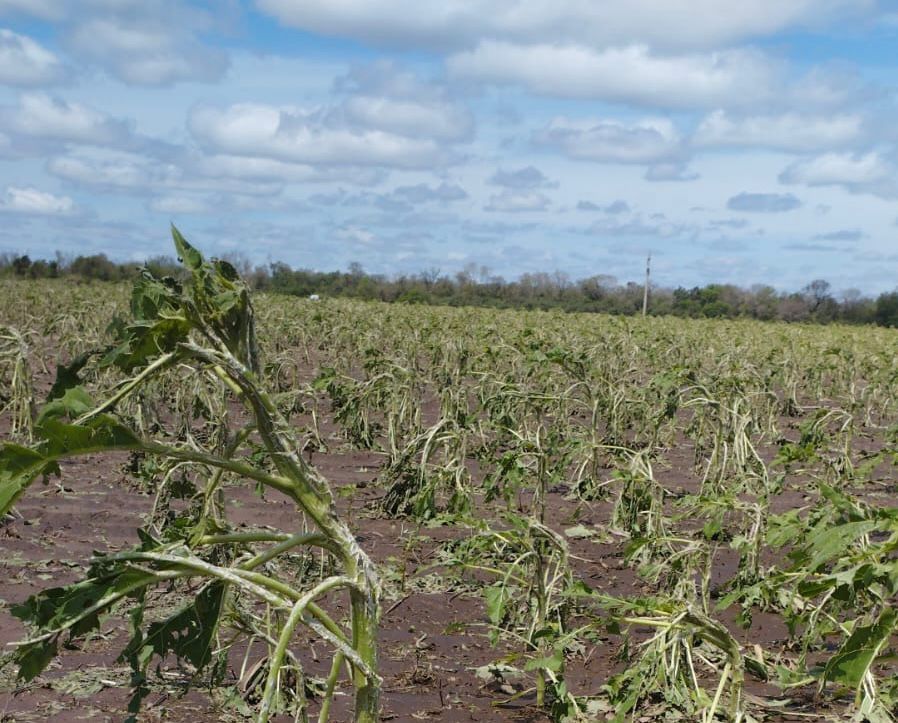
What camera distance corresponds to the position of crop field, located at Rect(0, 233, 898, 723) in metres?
1.81

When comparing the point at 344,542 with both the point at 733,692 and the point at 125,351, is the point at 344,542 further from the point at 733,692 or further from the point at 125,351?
the point at 733,692

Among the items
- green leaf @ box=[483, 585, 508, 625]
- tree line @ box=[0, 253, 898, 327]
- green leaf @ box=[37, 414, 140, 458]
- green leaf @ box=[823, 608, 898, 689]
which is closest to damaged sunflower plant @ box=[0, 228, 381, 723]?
green leaf @ box=[37, 414, 140, 458]

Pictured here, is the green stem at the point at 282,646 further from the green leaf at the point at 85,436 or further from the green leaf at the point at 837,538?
the green leaf at the point at 837,538

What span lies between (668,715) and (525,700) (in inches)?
27.6

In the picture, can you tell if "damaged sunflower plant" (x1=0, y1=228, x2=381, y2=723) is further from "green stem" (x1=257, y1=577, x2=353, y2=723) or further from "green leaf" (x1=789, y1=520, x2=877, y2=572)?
"green leaf" (x1=789, y1=520, x2=877, y2=572)

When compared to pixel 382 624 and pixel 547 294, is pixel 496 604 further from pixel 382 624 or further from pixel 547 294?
pixel 547 294

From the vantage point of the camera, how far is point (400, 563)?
6047mm

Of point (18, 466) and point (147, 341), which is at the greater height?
point (147, 341)

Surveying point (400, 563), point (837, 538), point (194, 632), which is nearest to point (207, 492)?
point (194, 632)

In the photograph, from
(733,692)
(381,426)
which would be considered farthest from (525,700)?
(381,426)

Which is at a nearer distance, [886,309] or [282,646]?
[282,646]

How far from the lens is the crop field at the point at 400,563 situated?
1.81 metres

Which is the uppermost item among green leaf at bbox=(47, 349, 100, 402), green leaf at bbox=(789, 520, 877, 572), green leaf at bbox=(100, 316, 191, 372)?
green leaf at bbox=(100, 316, 191, 372)

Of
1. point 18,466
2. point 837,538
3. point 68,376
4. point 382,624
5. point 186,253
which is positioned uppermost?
point 186,253
